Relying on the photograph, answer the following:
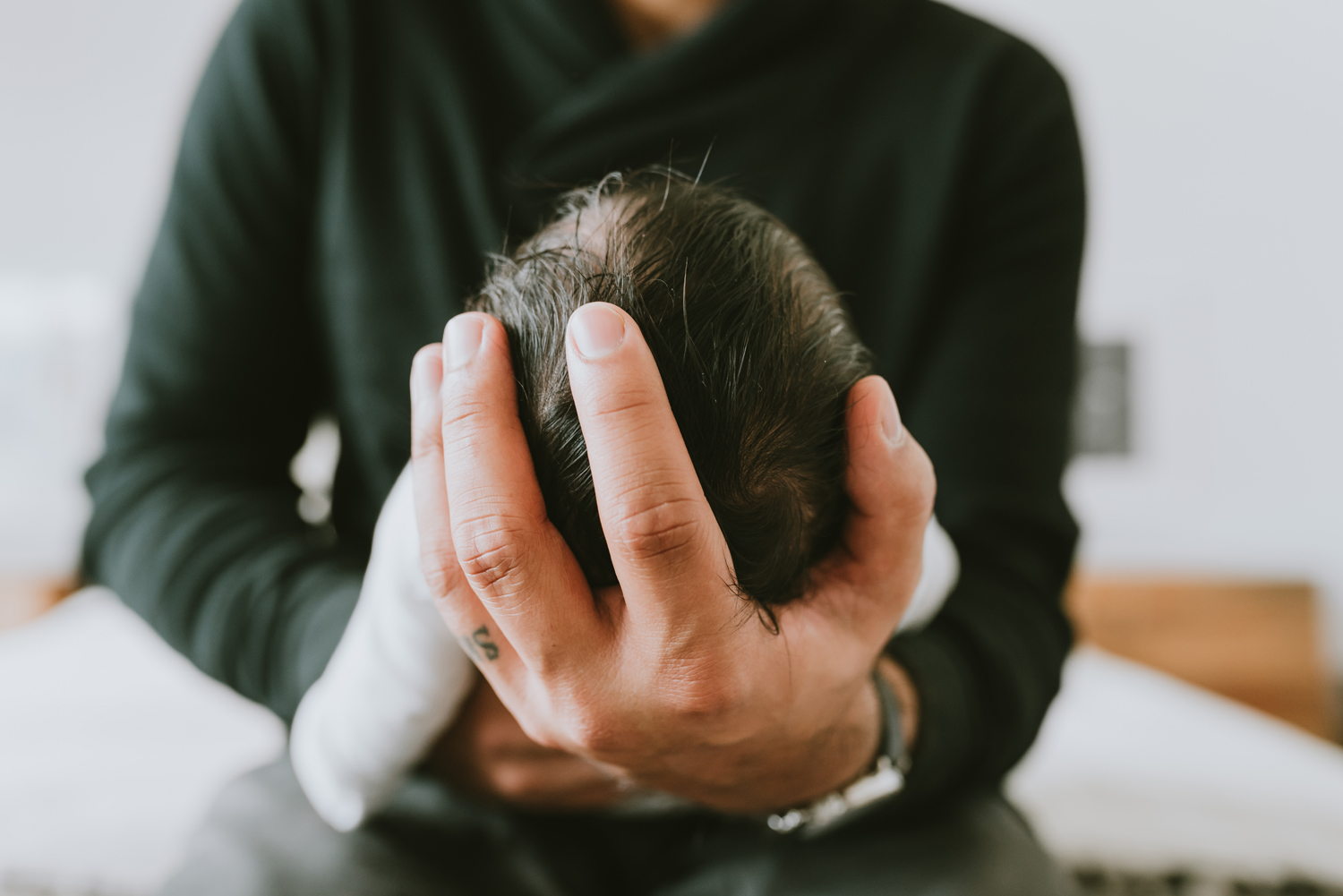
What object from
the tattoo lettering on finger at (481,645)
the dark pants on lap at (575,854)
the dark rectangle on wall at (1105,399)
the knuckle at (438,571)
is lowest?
the dark rectangle on wall at (1105,399)

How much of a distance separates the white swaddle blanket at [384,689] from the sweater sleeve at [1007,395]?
0.28 m

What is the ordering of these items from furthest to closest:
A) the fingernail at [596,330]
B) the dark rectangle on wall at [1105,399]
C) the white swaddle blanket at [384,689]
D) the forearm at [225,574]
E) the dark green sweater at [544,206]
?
the dark rectangle on wall at [1105,399]
the dark green sweater at [544,206]
the forearm at [225,574]
the white swaddle blanket at [384,689]
the fingernail at [596,330]

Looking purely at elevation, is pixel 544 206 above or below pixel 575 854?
above

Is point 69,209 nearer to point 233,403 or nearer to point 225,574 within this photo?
point 233,403

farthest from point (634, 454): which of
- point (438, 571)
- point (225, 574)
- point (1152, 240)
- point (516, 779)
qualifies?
point (1152, 240)

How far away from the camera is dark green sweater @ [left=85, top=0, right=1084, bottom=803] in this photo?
2.10ft

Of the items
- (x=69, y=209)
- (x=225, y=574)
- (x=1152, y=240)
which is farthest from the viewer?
(x=1152, y=240)

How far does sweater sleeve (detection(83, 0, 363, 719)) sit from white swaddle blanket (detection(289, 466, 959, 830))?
6cm

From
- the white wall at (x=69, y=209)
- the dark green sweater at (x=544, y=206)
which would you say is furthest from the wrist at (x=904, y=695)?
the white wall at (x=69, y=209)

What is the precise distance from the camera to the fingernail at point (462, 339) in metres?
0.35

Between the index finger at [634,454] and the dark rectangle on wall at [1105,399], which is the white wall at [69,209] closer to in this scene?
the index finger at [634,454]

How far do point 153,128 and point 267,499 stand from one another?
1856mm

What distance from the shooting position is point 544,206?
683mm

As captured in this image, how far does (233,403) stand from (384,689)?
0.33m
